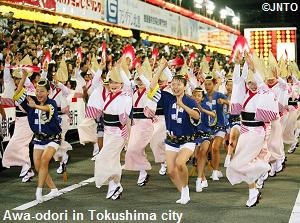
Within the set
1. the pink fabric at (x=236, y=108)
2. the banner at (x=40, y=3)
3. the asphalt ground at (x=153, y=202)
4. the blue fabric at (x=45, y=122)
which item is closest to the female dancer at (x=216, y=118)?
the asphalt ground at (x=153, y=202)

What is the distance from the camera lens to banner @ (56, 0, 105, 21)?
18.5 m

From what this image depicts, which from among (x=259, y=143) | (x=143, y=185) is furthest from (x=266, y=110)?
(x=143, y=185)

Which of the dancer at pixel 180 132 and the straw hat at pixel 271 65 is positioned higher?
the straw hat at pixel 271 65

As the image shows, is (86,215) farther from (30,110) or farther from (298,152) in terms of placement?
(298,152)

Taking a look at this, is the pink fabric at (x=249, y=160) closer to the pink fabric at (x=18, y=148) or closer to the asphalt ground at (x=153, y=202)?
the asphalt ground at (x=153, y=202)

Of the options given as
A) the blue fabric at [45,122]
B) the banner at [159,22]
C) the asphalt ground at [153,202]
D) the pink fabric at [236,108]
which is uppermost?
the banner at [159,22]

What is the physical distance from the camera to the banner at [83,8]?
60.7 ft

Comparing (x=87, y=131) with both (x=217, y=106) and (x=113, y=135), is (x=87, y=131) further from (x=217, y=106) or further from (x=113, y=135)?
(x=113, y=135)

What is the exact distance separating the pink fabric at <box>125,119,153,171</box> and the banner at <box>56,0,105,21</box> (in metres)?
7.64

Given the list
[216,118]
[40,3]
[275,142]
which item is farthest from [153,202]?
[40,3]

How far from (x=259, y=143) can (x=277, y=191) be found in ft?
4.57

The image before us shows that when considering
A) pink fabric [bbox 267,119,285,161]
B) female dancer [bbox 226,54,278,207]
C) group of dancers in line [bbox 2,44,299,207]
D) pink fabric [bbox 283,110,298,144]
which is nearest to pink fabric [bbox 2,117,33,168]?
group of dancers in line [bbox 2,44,299,207]

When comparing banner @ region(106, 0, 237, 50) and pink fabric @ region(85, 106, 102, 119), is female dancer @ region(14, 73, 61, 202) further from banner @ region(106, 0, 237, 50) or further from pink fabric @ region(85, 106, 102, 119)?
banner @ region(106, 0, 237, 50)

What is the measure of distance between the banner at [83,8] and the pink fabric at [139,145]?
764 centimetres
